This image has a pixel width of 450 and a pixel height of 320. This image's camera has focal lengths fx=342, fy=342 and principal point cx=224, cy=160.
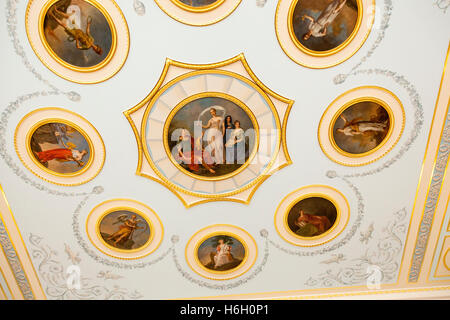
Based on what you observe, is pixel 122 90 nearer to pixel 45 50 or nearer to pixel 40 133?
pixel 45 50

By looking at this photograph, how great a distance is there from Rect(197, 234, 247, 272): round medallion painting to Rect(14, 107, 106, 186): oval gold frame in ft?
11.2

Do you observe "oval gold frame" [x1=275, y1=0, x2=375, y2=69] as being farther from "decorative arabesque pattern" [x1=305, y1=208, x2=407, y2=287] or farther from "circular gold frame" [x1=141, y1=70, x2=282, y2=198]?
"decorative arabesque pattern" [x1=305, y1=208, x2=407, y2=287]

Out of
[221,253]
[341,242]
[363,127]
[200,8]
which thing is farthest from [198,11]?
[341,242]

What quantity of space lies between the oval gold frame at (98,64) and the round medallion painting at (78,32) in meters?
0.05

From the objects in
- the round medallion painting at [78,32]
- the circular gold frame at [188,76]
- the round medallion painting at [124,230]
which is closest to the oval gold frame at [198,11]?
the circular gold frame at [188,76]

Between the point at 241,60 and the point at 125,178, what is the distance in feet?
12.4

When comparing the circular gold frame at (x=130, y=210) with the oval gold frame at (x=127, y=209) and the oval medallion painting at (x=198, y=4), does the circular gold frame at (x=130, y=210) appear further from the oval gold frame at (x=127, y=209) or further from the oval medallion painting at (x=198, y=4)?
the oval medallion painting at (x=198, y=4)

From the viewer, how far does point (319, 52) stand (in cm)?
662

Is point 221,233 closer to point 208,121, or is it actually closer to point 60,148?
point 208,121

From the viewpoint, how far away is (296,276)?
9477mm

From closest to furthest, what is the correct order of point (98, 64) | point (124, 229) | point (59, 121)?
point (98, 64) → point (59, 121) → point (124, 229)

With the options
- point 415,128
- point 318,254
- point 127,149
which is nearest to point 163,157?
point 127,149

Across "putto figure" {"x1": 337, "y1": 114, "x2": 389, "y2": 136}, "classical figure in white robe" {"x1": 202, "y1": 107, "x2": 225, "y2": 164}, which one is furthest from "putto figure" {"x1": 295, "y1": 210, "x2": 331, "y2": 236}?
"classical figure in white robe" {"x1": 202, "y1": 107, "x2": 225, "y2": 164}

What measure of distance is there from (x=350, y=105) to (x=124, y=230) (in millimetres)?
6210
